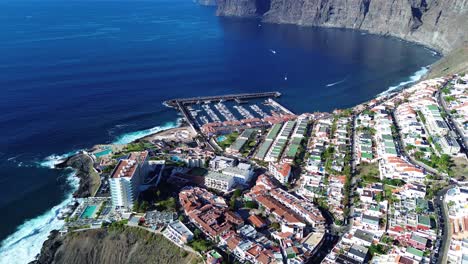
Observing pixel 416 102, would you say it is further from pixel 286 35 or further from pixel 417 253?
pixel 286 35

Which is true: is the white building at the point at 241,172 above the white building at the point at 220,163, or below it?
above

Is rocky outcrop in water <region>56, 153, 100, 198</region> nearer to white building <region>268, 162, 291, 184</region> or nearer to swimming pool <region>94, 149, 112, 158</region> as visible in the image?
swimming pool <region>94, 149, 112, 158</region>

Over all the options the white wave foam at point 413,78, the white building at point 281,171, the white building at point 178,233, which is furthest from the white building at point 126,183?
the white wave foam at point 413,78

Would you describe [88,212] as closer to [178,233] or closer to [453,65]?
[178,233]

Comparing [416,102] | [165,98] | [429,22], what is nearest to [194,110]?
[165,98]

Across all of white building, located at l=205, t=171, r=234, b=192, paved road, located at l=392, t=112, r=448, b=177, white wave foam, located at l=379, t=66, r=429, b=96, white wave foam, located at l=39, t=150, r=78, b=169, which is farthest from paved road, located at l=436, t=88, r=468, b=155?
white wave foam, located at l=39, t=150, r=78, b=169

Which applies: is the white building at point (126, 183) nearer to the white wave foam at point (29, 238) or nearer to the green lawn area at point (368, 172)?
the white wave foam at point (29, 238)
